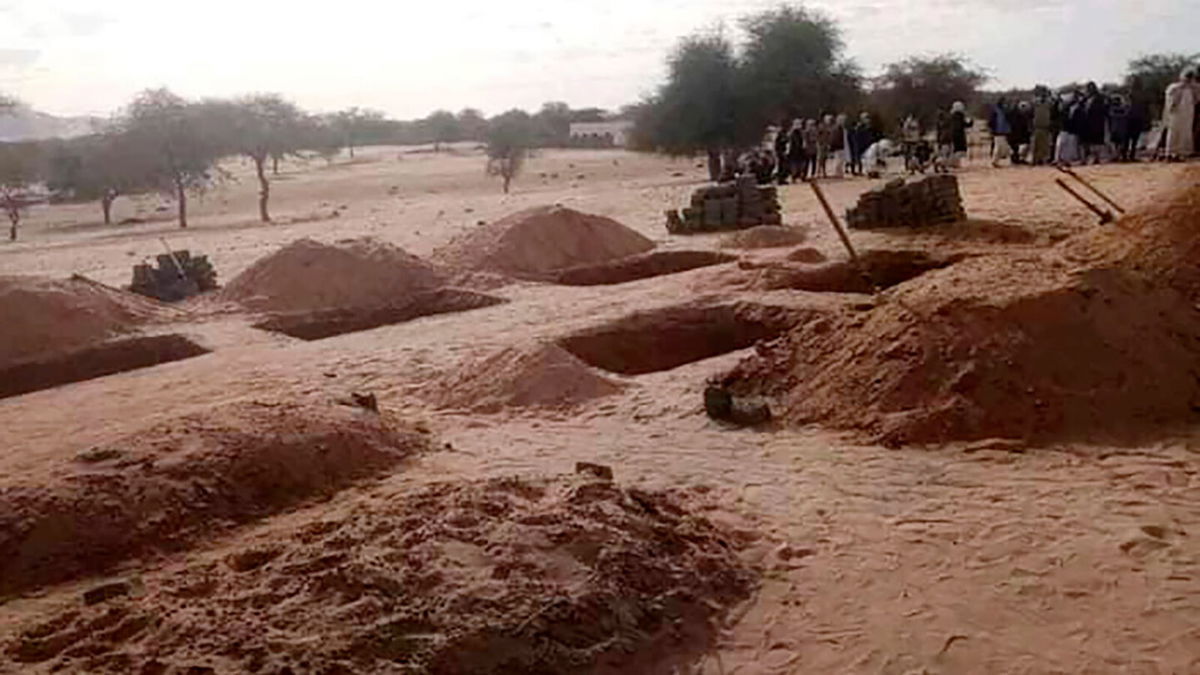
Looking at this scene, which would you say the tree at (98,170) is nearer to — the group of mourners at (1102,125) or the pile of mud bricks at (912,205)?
the pile of mud bricks at (912,205)

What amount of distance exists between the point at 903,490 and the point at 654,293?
639cm

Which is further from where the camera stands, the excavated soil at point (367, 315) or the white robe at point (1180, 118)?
the white robe at point (1180, 118)

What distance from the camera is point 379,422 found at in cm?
755

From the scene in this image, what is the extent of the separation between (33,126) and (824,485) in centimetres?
3364

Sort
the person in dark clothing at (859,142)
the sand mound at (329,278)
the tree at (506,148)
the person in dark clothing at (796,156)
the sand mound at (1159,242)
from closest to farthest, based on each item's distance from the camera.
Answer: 1. the sand mound at (1159,242)
2. the sand mound at (329,278)
3. the person in dark clothing at (796,156)
4. the person in dark clothing at (859,142)
5. the tree at (506,148)

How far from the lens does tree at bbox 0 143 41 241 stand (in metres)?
35.8

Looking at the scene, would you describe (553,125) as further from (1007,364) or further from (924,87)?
(1007,364)

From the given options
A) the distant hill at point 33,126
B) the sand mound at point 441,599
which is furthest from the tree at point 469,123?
the sand mound at point 441,599

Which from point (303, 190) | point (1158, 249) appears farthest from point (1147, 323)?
point (303, 190)

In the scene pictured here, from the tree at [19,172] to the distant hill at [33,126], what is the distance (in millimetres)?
470

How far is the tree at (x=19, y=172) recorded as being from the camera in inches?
1409

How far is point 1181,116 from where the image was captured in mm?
17453

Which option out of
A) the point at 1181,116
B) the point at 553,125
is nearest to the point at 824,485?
the point at 1181,116

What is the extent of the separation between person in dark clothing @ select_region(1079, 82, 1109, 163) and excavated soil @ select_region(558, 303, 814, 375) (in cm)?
1138
